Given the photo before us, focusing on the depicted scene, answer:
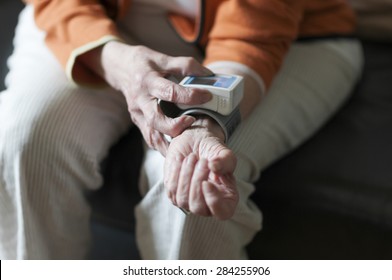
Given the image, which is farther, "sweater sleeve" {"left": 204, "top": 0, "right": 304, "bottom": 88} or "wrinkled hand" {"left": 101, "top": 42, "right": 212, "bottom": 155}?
"sweater sleeve" {"left": 204, "top": 0, "right": 304, "bottom": 88}

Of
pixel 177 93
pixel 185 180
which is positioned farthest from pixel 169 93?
pixel 185 180

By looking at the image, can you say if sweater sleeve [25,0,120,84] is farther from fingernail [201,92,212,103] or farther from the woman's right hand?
fingernail [201,92,212,103]

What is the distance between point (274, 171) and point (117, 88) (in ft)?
0.86

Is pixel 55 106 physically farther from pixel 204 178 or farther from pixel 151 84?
pixel 204 178

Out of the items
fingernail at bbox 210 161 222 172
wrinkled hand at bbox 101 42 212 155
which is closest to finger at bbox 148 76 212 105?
wrinkled hand at bbox 101 42 212 155

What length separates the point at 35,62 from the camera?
36.6 inches

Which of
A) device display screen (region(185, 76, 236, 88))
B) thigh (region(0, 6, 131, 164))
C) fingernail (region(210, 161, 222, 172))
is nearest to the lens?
fingernail (region(210, 161, 222, 172))

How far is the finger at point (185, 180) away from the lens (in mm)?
645

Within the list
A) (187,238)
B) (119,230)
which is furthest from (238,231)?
(119,230)

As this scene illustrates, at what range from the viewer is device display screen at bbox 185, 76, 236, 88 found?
0.73 m

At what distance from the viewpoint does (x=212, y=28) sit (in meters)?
0.92

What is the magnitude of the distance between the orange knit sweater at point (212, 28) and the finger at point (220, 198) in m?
0.26

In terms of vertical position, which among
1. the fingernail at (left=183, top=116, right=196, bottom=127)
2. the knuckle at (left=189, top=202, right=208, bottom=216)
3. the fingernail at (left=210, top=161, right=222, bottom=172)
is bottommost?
the knuckle at (left=189, top=202, right=208, bottom=216)

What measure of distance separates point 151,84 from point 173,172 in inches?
5.6
